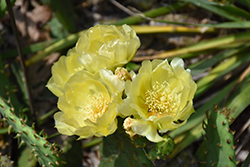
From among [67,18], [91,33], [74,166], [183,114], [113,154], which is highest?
[91,33]

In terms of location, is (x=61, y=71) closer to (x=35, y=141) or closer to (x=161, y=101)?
(x=35, y=141)

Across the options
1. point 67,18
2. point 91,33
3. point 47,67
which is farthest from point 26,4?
point 91,33

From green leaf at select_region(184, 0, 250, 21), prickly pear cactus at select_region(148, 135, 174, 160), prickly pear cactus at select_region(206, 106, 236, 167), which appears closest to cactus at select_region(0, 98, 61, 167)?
prickly pear cactus at select_region(148, 135, 174, 160)

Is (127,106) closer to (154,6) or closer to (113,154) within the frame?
(113,154)

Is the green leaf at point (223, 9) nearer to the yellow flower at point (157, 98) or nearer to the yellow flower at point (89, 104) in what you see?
the yellow flower at point (157, 98)

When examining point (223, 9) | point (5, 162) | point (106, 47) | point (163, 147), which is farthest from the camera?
point (223, 9)

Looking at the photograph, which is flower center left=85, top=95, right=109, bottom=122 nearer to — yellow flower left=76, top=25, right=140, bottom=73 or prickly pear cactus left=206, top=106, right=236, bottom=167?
yellow flower left=76, top=25, right=140, bottom=73

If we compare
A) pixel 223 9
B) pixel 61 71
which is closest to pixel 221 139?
pixel 61 71

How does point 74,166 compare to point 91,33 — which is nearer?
point 91,33
